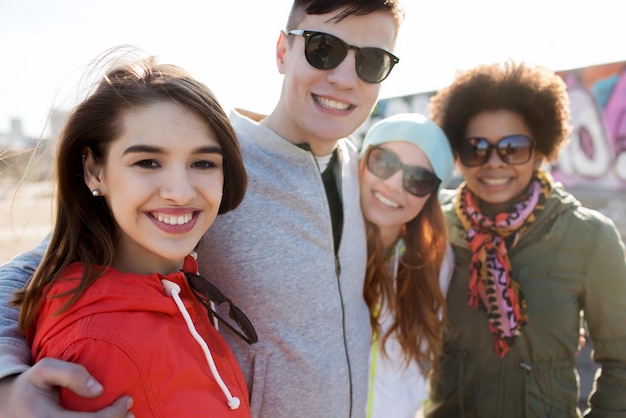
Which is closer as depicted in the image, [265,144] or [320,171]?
[265,144]

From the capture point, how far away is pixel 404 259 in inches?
110

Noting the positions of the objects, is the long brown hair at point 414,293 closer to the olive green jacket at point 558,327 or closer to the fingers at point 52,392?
the olive green jacket at point 558,327

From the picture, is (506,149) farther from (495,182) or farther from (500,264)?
(500,264)

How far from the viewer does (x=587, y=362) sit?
17.0 feet

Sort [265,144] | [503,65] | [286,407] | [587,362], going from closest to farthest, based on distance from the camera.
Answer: [286,407] < [265,144] < [503,65] < [587,362]

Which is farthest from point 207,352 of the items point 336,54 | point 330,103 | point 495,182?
point 495,182

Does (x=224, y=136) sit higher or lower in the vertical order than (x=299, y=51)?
lower

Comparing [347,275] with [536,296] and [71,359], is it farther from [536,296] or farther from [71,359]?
[71,359]

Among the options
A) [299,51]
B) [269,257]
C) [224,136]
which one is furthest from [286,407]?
[299,51]

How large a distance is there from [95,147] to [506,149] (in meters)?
2.13

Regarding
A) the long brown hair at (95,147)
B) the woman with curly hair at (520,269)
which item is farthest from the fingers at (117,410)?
the woman with curly hair at (520,269)

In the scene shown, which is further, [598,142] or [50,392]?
[598,142]

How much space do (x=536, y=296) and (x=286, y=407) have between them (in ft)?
4.77

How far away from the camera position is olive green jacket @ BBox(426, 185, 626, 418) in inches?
93.0
